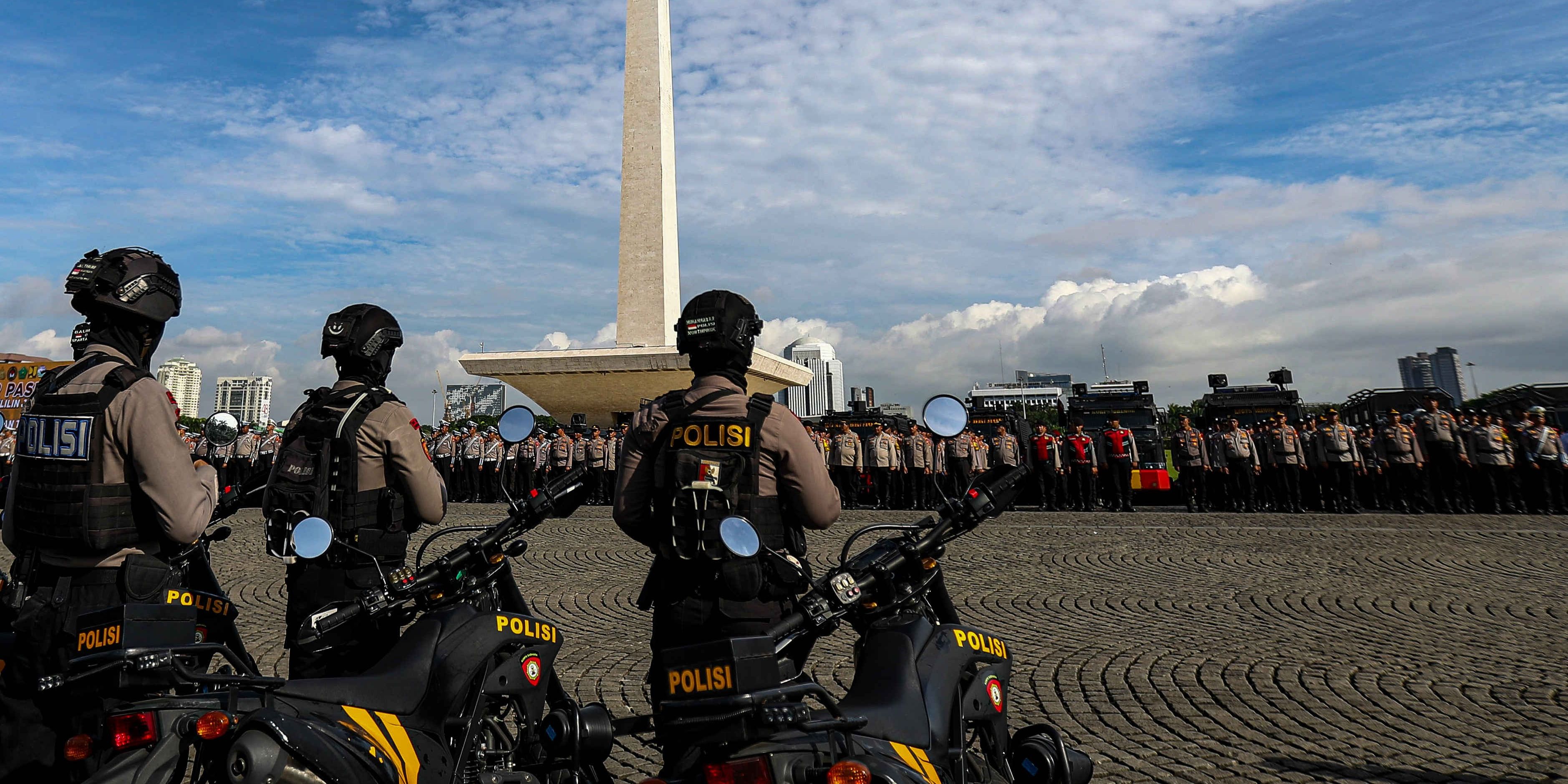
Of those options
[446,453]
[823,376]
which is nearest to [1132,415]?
[446,453]

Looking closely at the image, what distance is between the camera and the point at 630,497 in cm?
268

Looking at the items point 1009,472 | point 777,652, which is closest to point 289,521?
point 777,652

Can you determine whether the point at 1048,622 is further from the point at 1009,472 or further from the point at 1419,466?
the point at 1419,466

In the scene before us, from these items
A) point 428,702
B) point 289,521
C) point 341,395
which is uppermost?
point 341,395

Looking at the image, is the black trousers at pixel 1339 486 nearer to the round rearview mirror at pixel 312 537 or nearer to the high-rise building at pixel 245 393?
the round rearview mirror at pixel 312 537

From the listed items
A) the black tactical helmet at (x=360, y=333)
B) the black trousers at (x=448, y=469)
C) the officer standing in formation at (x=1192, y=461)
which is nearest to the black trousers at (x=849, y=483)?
the officer standing in formation at (x=1192, y=461)

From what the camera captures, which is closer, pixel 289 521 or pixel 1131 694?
pixel 289 521

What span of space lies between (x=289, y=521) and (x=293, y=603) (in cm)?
27

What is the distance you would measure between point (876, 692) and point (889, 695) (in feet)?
0.13

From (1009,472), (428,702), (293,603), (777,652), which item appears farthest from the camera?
(293,603)

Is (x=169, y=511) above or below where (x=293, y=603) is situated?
above

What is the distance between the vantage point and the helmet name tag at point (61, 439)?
2.53 metres

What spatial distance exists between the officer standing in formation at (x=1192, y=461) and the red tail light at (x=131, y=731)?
1526 centimetres

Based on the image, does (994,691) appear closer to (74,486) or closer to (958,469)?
(74,486)
